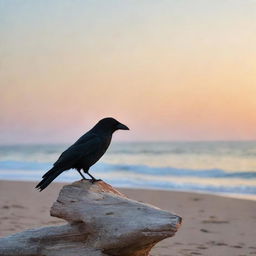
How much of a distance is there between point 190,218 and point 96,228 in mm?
5150

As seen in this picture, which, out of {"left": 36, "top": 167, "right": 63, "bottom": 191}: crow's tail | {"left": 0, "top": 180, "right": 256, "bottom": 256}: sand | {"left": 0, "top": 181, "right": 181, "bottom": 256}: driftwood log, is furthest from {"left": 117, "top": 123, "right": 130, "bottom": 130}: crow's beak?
{"left": 0, "top": 180, "right": 256, "bottom": 256}: sand

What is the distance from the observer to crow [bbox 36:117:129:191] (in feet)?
16.4

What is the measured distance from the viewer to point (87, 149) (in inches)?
199

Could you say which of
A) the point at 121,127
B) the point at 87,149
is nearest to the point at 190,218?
the point at 121,127

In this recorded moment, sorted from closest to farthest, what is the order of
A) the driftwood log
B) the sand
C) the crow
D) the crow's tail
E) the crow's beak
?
the driftwood log < the crow's tail < the crow < the crow's beak < the sand

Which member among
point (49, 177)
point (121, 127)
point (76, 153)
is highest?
point (121, 127)

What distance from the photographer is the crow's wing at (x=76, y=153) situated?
16.4 ft

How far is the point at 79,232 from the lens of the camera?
479cm

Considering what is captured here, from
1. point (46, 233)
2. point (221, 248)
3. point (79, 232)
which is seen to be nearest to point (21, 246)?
point (46, 233)

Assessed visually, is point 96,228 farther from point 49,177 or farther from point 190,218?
point 190,218

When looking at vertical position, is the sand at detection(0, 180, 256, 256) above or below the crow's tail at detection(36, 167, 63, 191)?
below

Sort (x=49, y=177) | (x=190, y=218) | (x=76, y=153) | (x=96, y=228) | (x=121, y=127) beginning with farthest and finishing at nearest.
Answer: (x=190, y=218), (x=121, y=127), (x=76, y=153), (x=49, y=177), (x=96, y=228)

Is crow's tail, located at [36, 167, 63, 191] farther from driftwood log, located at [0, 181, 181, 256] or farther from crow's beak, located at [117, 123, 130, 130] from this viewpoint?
crow's beak, located at [117, 123, 130, 130]

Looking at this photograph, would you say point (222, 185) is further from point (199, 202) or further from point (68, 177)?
point (68, 177)
